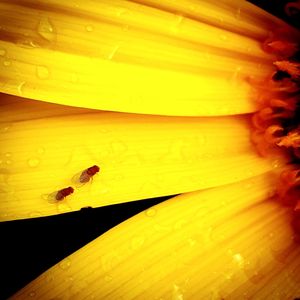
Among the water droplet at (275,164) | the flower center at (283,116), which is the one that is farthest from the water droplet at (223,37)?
the water droplet at (275,164)

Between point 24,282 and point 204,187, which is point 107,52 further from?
point 24,282

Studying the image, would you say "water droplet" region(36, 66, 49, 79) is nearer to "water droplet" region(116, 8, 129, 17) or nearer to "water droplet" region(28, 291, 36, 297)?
"water droplet" region(116, 8, 129, 17)

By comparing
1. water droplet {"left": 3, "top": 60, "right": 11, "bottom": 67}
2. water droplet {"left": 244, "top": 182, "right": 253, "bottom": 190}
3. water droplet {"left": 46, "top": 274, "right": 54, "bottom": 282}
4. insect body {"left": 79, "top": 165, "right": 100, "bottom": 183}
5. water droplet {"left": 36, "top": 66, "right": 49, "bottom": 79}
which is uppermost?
water droplet {"left": 3, "top": 60, "right": 11, "bottom": 67}

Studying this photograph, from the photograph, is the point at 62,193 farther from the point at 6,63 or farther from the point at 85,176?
the point at 6,63

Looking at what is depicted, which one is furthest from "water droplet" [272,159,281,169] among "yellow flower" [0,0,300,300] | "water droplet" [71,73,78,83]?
"water droplet" [71,73,78,83]

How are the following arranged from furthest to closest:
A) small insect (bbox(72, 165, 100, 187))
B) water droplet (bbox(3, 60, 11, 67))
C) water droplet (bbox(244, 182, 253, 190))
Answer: water droplet (bbox(244, 182, 253, 190)), small insect (bbox(72, 165, 100, 187)), water droplet (bbox(3, 60, 11, 67))

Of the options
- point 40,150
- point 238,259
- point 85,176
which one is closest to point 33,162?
point 40,150

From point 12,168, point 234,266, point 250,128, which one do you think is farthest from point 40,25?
point 234,266

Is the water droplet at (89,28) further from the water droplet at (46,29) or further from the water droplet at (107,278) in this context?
the water droplet at (107,278)
